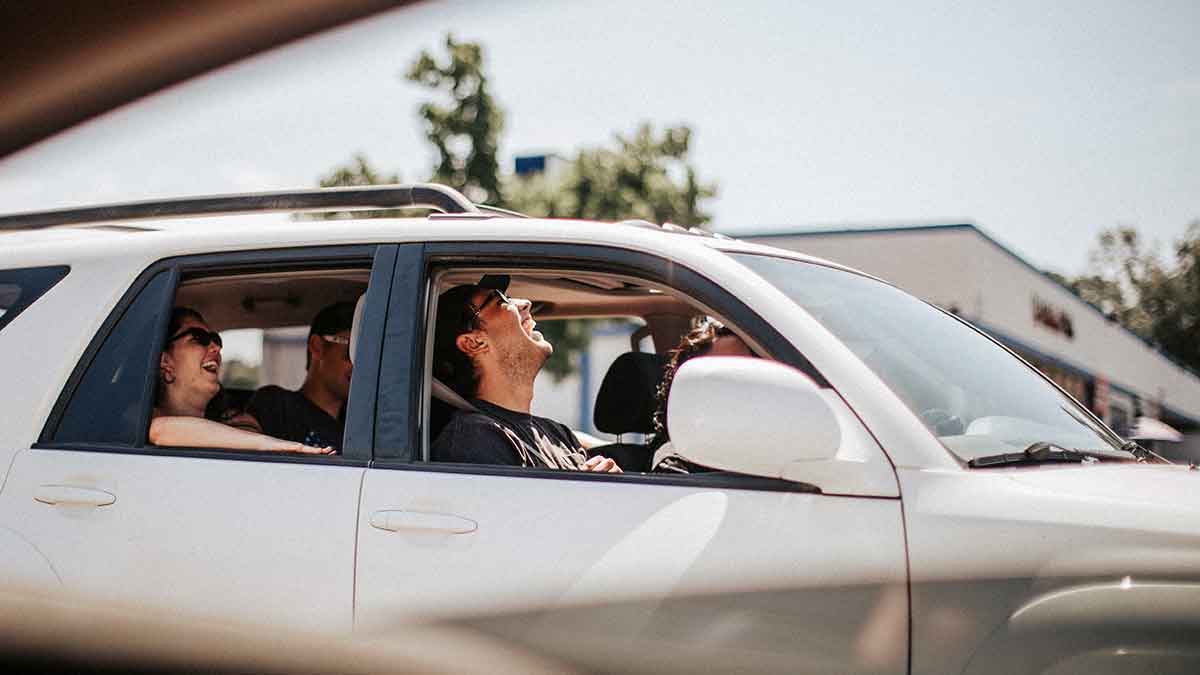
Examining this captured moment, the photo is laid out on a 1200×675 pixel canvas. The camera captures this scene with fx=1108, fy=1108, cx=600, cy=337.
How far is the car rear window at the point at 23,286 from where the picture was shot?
3045mm

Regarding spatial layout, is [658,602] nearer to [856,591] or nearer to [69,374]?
[856,591]

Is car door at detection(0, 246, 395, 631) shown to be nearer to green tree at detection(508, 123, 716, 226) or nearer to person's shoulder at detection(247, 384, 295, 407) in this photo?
person's shoulder at detection(247, 384, 295, 407)

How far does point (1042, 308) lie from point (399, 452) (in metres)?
35.2

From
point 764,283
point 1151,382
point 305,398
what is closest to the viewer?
point 764,283

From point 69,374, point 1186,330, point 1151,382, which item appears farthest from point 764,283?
point 1186,330

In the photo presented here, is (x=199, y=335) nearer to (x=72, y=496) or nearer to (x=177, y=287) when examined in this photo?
(x=177, y=287)

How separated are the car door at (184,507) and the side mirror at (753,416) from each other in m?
0.81

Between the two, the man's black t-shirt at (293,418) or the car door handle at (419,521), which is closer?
the car door handle at (419,521)

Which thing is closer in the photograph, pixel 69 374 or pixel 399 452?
pixel 399 452

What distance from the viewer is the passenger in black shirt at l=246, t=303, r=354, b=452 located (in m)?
4.58

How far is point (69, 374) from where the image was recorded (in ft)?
9.52

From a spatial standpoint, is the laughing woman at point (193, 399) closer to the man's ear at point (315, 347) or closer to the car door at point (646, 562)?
the car door at point (646, 562)

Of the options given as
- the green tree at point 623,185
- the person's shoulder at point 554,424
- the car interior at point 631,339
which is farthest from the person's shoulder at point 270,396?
the green tree at point 623,185

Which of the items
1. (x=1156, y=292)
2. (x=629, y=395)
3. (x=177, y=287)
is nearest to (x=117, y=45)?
(x=177, y=287)
